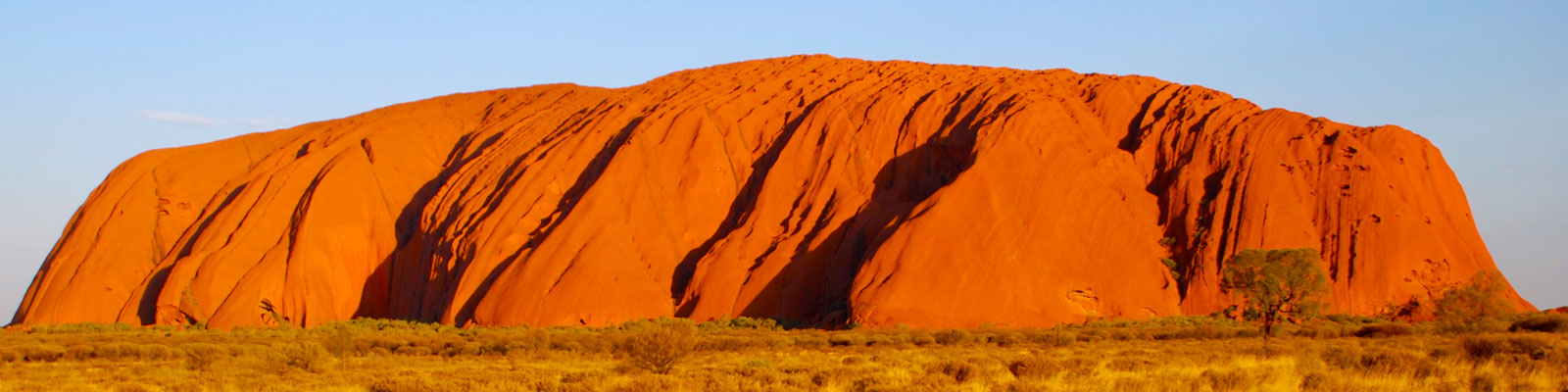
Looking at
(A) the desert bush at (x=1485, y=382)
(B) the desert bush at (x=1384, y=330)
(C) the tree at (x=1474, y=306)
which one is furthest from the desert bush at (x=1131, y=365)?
(C) the tree at (x=1474, y=306)

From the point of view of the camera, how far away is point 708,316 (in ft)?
142

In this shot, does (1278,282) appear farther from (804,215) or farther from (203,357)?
(203,357)

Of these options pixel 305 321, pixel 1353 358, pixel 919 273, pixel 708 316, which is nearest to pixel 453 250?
pixel 305 321

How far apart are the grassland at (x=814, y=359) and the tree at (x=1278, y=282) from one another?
2.45ft

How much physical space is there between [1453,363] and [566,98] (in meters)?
56.4

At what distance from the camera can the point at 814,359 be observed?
87.7ft

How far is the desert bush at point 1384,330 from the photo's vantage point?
33500 mm

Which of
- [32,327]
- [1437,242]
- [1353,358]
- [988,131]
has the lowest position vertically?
[32,327]

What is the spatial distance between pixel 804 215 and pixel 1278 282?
62.3 ft

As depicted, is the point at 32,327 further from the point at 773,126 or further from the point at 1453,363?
the point at 1453,363

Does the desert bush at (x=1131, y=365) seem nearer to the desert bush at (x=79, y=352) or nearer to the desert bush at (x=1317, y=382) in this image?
the desert bush at (x=1317, y=382)

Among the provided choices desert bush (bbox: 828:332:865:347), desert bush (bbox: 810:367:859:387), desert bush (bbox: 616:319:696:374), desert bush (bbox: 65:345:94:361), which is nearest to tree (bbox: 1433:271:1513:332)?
desert bush (bbox: 828:332:865:347)

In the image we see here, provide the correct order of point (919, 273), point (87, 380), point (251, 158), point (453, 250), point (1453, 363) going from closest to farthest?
1. point (1453, 363)
2. point (87, 380)
3. point (919, 273)
4. point (453, 250)
5. point (251, 158)

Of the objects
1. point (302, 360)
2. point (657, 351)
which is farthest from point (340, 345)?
point (657, 351)
